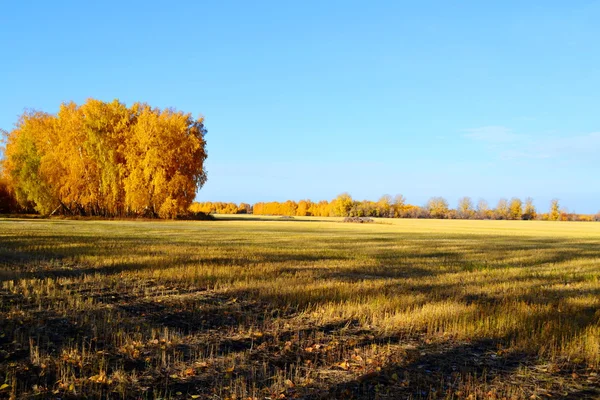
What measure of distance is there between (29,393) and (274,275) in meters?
8.05

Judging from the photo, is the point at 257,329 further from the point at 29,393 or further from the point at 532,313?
the point at 532,313

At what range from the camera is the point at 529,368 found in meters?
5.52

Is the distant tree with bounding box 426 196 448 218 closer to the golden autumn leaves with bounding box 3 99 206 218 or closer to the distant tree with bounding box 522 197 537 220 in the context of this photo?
the distant tree with bounding box 522 197 537 220

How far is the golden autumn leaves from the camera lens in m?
55.6

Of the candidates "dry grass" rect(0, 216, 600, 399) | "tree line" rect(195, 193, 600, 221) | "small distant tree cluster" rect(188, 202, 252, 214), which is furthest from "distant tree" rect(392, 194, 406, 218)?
"dry grass" rect(0, 216, 600, 399)

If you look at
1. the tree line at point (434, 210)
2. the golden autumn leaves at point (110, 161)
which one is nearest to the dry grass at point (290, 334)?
the golden autumn leaves at point (110, 161)

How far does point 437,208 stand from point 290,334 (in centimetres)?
16333

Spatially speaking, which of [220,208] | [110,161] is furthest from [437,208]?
[110,161]

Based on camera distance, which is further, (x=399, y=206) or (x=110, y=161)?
(x=399, y=206)

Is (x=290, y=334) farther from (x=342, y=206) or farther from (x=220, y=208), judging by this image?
(x=220, y=208)

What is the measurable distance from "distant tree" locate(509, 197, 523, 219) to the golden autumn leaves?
126260 millimetres

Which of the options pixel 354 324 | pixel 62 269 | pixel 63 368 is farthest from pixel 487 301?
pixel 62 269

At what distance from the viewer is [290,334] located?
265 inches

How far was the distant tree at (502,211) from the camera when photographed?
5842 inches
